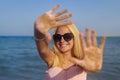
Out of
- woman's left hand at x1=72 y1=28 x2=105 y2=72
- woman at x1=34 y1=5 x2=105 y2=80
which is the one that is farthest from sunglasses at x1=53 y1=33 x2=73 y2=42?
woman's left hand at x1=72 y1=28 x2=105 y2=72

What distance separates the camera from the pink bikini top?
3652 millimetres

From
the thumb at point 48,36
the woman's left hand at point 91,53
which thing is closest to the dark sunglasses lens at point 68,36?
the woman's left hand at point 91,53

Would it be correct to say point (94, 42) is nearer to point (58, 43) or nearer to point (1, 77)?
point (58, 43)

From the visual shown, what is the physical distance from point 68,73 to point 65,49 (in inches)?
10.4

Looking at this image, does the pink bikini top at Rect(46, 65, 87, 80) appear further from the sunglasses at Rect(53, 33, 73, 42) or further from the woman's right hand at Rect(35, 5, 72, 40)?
the woman's right hand at Rect(35, 5, 72, 40)

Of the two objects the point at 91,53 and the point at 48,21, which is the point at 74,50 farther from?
the point at 48,21

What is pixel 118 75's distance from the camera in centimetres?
1124

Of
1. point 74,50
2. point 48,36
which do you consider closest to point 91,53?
point 74,50

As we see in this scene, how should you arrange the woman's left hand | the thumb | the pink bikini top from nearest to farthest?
the thumb
the woman's left hand
the pink bikini top

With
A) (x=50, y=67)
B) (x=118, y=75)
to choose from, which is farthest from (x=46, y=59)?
(x=118, y=75)

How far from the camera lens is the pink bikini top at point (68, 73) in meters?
3.65

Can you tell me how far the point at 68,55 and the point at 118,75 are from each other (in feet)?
25.4

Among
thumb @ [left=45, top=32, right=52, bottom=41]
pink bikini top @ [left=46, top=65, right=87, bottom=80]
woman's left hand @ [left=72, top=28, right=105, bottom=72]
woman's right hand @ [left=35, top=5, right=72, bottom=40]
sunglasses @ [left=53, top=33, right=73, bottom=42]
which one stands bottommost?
pink bikini top @ [left=46, top=65, right=87, bottom=80]

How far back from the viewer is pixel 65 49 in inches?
147
